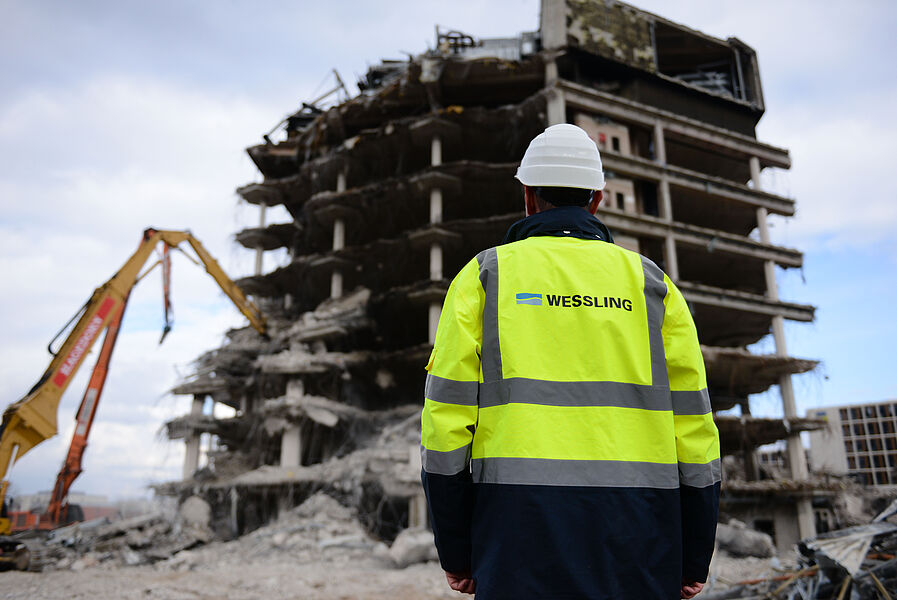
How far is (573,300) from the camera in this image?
6.85ft

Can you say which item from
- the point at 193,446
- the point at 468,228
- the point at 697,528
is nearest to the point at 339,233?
the point at 468,228

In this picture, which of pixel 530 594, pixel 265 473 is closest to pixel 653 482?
pixel 530 594

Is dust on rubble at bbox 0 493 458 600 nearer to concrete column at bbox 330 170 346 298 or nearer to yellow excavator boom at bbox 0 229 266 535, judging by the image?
yellow excavator boom at bbox 0 229 266 535

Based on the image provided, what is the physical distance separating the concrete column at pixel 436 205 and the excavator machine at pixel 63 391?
9.43m

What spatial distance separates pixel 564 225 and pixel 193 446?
32.4m

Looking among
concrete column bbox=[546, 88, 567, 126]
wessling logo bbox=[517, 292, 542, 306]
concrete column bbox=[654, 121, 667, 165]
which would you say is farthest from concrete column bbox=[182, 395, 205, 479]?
wessling logo bbox=[517, 292, 542, 306]

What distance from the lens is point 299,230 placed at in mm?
33500

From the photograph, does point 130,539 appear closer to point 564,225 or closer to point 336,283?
point 336,283

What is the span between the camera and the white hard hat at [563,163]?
→ 7.64 feet

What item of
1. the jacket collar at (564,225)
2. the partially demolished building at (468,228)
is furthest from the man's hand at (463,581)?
the partially demolished building at (468,228)

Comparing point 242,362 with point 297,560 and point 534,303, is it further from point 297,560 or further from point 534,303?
point 534,303

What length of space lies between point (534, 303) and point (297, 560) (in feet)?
50.2

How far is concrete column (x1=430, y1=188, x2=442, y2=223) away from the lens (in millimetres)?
26438

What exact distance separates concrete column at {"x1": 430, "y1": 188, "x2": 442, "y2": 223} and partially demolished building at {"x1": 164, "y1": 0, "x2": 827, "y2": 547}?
99 millimetres
